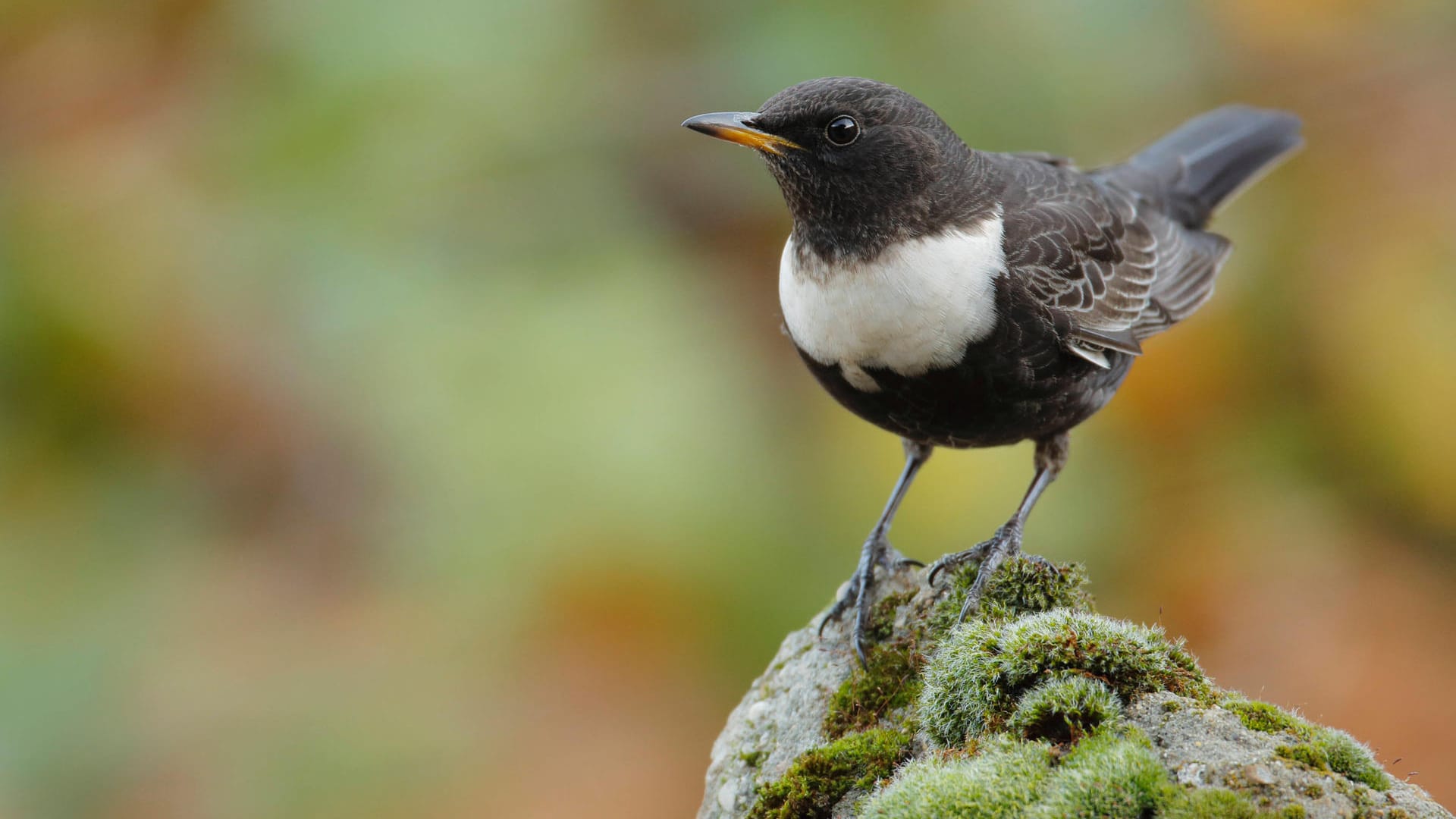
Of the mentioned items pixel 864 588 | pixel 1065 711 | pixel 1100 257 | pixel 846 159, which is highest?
pixel 1100 257

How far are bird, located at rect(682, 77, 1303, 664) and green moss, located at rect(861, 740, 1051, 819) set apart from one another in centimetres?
88

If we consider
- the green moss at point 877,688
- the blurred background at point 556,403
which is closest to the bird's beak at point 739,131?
the green moss at point 877,688

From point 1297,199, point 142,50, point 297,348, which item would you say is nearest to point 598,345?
point 297,348

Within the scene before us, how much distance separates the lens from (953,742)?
3240 mm

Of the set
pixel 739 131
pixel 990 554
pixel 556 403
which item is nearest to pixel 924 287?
pixel 739 131

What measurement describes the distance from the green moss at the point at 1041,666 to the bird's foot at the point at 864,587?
0.76 meters

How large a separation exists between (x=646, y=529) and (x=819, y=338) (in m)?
2.44

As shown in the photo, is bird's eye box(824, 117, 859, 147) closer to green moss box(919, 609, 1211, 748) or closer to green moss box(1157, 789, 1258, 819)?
green moss box(919, 609, 1211, 748)

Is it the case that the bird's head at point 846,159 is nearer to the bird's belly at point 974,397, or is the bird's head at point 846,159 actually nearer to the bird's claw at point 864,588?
the bird's belly at point 974,397

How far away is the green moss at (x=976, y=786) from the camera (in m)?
2.74

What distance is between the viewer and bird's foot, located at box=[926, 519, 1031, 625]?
12.6ft

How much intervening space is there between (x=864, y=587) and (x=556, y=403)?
2.57 m

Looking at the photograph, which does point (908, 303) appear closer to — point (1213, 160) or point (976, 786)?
point (976, 786)

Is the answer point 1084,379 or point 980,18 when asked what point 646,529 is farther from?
point 980,18
